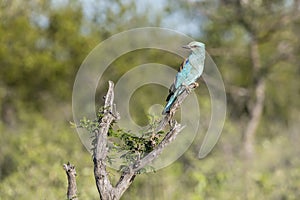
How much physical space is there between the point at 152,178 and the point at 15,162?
11.2 ft

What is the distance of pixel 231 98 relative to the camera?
27.8 metres

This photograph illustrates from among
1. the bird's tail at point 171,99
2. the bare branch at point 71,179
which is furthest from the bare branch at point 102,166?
the bird's tail at point 171,99

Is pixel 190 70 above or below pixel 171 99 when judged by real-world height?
above

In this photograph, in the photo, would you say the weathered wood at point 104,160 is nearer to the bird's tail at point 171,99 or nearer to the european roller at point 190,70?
the bird's tail at point 171,99

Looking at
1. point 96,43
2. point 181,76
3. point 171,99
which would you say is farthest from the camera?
point 96,43

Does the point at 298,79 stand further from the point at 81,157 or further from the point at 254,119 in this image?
the point at 81,157

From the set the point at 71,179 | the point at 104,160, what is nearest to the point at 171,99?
the point at 104,160

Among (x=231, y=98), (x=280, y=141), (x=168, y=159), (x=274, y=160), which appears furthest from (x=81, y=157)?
(x=231, y=98)

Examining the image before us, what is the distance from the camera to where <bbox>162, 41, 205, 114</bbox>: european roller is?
256 inches

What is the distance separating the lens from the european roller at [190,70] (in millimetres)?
6492

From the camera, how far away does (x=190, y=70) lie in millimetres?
6598

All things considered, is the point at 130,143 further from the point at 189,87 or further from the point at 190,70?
the point at 190,70

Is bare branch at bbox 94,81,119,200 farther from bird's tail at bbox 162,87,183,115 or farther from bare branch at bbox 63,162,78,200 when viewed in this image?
bird's tail at bbox 162,87,183,115

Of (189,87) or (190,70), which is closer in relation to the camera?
(189,87)
